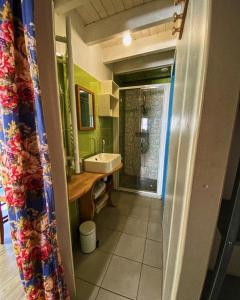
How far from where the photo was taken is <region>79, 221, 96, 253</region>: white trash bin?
1.44m

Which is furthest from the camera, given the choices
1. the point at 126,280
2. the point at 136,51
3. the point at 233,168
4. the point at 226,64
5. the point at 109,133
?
the point at 109,133

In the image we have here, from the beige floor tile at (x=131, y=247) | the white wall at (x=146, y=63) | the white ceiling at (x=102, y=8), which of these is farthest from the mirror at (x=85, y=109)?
the beige floor tile at (x=131, y=247)

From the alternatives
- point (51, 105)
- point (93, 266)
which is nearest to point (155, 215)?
point (93, 266)

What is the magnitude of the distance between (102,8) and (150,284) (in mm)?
2922

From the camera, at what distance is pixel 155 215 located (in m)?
2.15

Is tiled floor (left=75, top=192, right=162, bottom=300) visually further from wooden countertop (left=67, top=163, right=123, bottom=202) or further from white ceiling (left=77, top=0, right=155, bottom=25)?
white ceiling (left=77, top=0, right=155, bottom=25)

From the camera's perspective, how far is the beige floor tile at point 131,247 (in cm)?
147

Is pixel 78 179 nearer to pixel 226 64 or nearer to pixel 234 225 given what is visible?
pixel 234 225

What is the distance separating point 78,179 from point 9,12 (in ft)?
4.48

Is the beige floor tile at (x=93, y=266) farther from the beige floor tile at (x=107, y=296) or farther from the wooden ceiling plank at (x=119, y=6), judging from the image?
the wooden ceiling plank at (x=119, y=6)

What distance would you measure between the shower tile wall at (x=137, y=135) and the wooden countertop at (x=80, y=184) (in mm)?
1411

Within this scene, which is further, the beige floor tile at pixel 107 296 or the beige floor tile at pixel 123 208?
the beige floor tile at pixel 123 208

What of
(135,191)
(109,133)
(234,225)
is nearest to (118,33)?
(109,133)

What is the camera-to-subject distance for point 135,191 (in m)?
2.87
